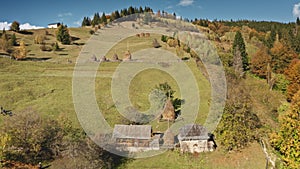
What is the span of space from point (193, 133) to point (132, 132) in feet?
23.2

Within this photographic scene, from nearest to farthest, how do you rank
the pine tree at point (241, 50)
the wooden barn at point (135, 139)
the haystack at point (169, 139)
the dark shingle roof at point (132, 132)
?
the haystack at point (169, 139)
the wooden barn at point (135, 139)
the dark shingle roof at point (132, 132)
the pine tree at point (241, 50)

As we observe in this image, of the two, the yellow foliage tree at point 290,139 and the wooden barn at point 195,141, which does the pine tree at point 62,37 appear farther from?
the yellow foliage tree at point 290,139

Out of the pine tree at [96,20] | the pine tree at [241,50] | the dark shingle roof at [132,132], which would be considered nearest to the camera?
the dark shingle roof at [132,132]

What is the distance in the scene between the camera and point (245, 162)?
92.4 ft

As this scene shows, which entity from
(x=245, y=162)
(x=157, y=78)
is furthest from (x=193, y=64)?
(x=245, y=162)

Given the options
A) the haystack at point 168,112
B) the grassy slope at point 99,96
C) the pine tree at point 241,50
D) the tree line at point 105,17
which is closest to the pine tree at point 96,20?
the tree line at point 105,17

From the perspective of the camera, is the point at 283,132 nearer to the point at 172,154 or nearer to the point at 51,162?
the point at 172,154

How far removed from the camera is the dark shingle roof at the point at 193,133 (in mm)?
31969

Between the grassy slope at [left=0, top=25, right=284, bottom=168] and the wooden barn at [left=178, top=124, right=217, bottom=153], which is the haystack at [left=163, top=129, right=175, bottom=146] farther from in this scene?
the grassy slope at [left=0, top=25, right=284, bottom=168]

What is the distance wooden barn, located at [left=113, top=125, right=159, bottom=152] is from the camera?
108ft

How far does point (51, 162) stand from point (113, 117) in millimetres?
11250

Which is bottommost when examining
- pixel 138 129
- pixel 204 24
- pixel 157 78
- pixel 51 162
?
pixel 51 162

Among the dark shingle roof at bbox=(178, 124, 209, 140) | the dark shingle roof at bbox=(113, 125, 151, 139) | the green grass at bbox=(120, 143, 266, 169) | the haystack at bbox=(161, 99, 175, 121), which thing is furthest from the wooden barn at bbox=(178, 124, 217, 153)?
the haystack at bbox=(161, 99, 175, 121)

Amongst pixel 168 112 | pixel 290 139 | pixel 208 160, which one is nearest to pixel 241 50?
pixel 168 112
